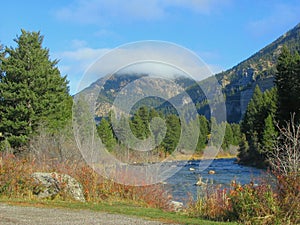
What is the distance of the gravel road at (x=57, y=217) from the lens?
10.1 metres

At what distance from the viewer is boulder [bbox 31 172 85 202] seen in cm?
1556

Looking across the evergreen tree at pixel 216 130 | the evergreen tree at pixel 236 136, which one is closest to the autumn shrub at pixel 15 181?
the evergreen tree at pixel 216 130

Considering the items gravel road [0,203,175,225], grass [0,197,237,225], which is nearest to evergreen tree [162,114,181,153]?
Answer: grass [0,197,237,225]

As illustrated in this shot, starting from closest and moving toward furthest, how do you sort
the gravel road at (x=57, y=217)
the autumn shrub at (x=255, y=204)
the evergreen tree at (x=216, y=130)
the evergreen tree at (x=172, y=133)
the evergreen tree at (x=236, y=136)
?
the gravel road at (x=57, y=217) → the autumn shrub at (x=255, y=204) → the evergreen tree at (x=216, y=130) → the evergreen tree at (x=172, y=133) → the evergreen tree at (x=236, y=136)

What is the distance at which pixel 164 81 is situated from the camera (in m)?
13.7

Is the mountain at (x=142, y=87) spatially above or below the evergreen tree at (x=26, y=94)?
below

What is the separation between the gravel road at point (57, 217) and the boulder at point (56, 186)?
9.52 ft

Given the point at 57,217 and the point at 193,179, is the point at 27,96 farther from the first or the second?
the point at 57,217

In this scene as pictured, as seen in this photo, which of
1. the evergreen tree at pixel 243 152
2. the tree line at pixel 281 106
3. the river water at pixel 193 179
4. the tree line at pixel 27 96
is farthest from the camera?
the evergreen tree at pixel 243 152

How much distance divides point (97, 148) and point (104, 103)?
16.5ft

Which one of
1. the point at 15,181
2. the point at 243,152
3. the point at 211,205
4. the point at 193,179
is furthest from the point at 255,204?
the point at 243,152

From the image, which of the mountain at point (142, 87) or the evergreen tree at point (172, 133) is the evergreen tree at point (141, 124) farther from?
the evergreen tree at point (172, 133)

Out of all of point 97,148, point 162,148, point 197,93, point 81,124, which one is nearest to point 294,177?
point 197,93

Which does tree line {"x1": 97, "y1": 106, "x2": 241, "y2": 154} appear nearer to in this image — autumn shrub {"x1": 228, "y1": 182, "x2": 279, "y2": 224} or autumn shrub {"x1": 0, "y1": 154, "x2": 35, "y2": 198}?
autumn shrub {"x1": 228, "y1": 182, "x2": 279, "y2": 224}
